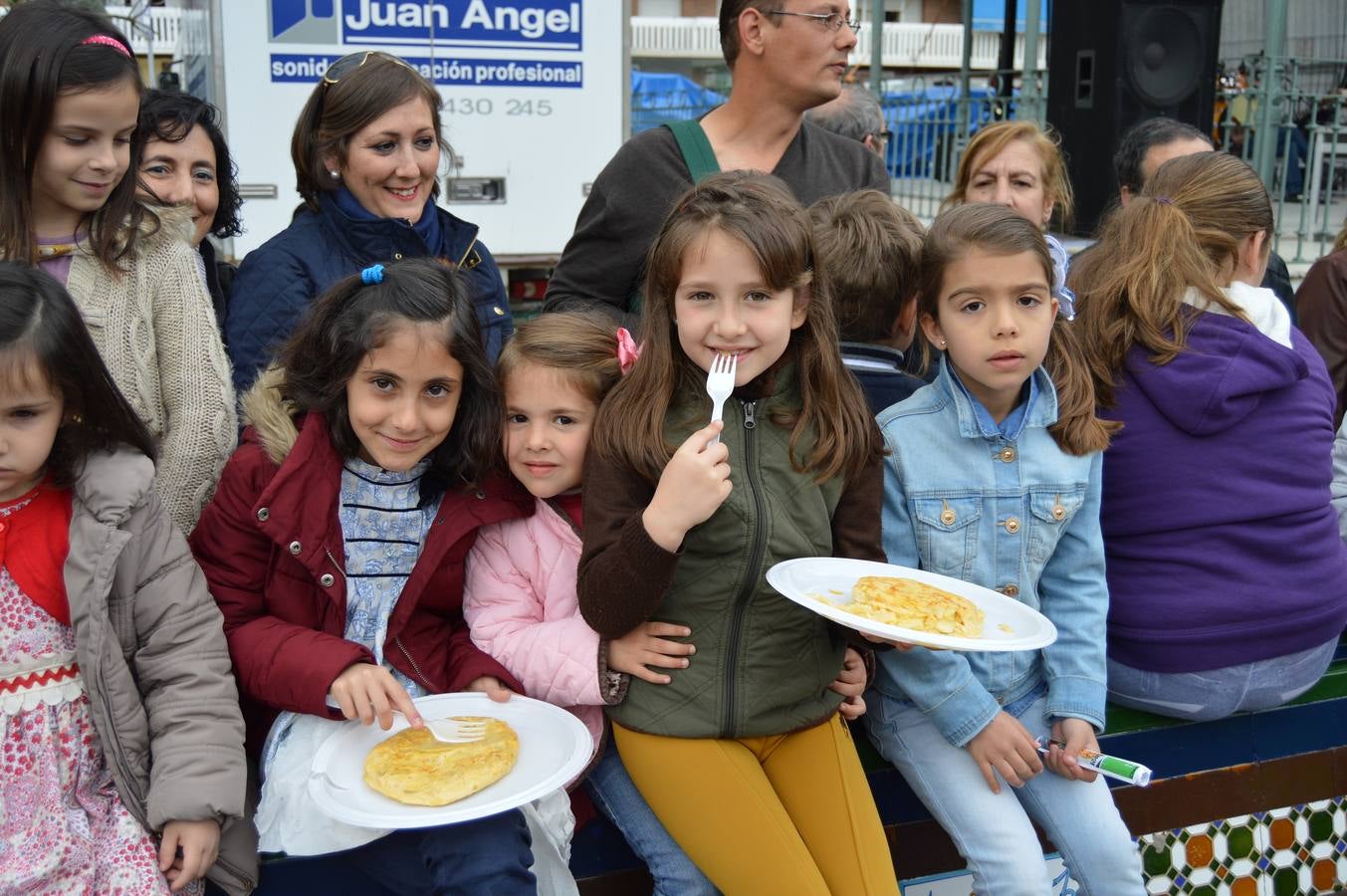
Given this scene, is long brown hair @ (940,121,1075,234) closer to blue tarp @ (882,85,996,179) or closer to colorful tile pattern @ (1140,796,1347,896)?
colorful tile pattern @ (1140,796,1347,896)

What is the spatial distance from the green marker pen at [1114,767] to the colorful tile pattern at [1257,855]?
0.64 m

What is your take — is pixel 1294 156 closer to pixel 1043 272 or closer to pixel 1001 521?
pixel 1043 272

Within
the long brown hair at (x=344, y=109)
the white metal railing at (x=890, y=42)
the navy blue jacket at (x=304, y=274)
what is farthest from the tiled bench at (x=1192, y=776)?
the white metal railing at (x=890, y=42)

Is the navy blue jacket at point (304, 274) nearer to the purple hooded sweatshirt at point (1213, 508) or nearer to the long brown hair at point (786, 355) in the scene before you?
the long brown hair at point (786, 355)

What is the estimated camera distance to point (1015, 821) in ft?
7.97

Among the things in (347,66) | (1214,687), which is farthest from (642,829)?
(347,66)

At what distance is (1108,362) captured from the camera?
284 centimetres

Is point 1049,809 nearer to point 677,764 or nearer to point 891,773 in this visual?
point 891,773

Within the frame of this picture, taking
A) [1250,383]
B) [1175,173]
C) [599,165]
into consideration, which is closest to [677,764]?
[1250,383]

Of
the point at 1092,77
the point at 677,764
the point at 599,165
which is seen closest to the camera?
the point at 677,764

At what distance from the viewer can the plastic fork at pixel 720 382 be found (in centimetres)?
221

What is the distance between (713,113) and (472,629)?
1799 mm

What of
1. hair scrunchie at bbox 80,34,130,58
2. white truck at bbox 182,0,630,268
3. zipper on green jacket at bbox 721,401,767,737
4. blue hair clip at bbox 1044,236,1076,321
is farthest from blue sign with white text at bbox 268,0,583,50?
zipper on green jacket at bbox 721,401,767,737

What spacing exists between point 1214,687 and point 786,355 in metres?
1.29
